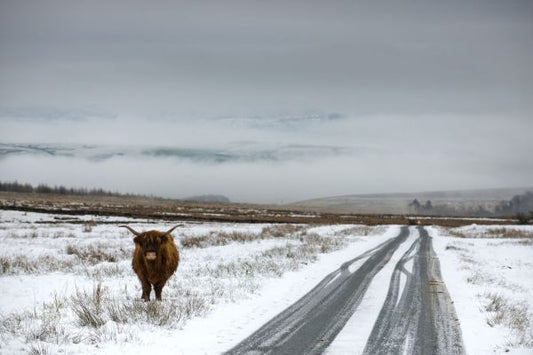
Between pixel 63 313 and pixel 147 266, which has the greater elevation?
pixel 147 266

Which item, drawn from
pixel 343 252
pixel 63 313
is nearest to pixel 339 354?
pixel 63 313

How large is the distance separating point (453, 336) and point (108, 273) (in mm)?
10089

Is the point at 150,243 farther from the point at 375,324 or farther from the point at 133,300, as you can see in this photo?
the point at 375,324

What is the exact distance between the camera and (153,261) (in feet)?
30.4

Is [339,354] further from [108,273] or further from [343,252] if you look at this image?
[343,252]

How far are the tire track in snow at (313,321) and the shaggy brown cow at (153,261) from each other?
2.75 metres

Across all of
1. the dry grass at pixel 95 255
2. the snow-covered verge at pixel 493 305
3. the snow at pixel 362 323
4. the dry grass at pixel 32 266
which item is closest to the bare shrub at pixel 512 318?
the snow-covered verge at pixel 493 305

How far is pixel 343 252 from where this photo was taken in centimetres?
2161

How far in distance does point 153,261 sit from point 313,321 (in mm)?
3676

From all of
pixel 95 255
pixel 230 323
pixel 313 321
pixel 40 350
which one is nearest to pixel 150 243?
pixel 230 323

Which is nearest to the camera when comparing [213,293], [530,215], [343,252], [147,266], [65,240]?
[147,266]

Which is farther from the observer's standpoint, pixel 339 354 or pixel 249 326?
pixel 249 326

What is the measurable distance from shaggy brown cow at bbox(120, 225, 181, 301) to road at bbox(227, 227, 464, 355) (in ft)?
9.02

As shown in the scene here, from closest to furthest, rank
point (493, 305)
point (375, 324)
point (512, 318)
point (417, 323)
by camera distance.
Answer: point (375, 324), point (417, 323), point (512, 318), point (493, 305)
